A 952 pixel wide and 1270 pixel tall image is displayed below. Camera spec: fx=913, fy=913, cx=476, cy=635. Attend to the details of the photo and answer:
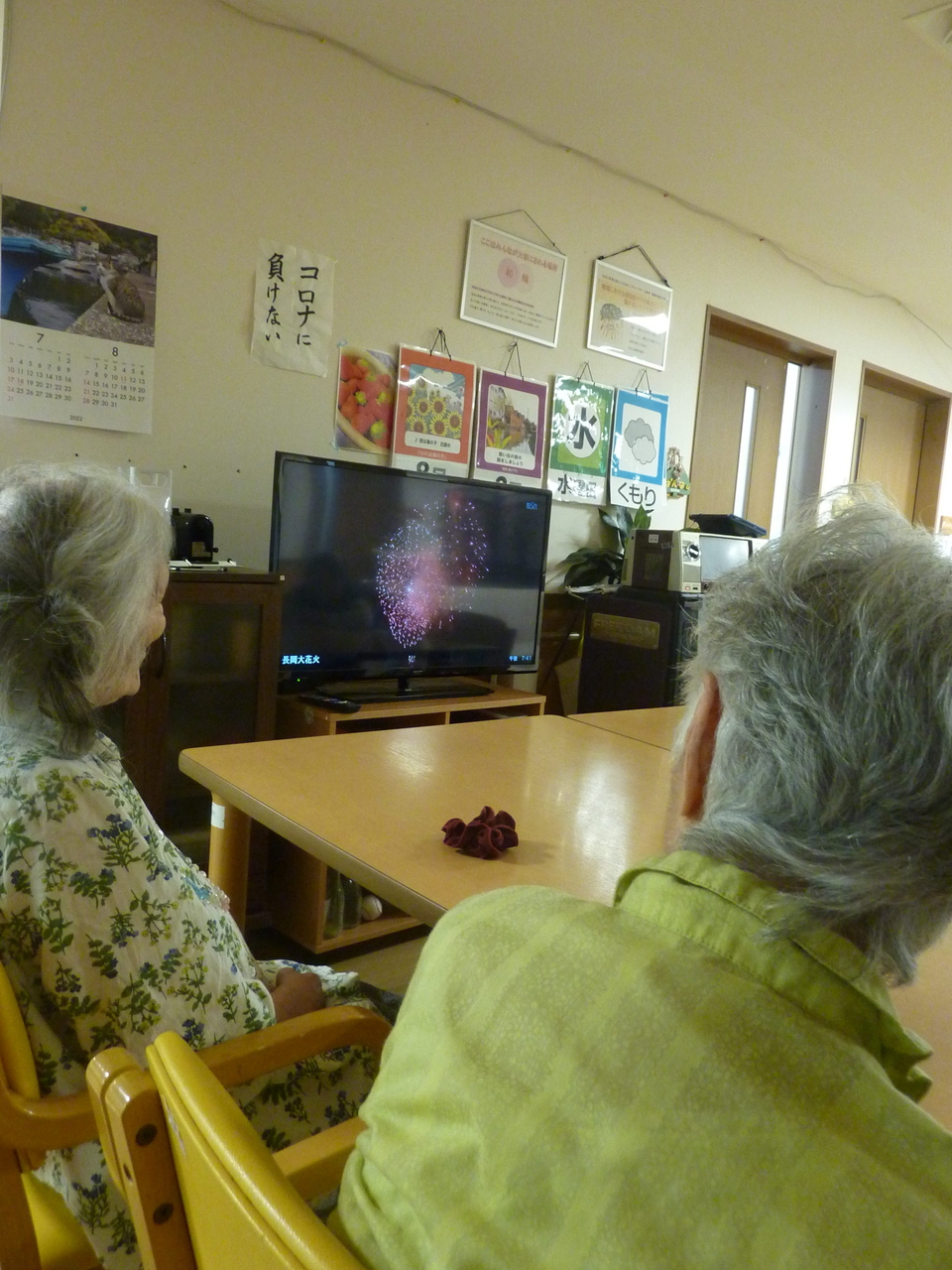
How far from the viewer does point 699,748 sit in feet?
2.12

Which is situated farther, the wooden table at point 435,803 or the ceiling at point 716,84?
the ceiling at point 716,84

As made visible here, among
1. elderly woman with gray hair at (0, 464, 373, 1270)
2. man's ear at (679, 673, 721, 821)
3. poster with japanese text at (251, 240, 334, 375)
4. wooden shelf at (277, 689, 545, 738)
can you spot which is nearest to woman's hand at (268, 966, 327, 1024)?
elderly woman with gray hair at (0, 464, 373, 1270)

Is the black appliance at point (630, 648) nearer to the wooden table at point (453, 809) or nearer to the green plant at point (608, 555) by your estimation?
the green plant at point (608, 555)

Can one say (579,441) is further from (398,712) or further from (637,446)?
(398,712)

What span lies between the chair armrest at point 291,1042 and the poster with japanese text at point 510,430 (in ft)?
8.14

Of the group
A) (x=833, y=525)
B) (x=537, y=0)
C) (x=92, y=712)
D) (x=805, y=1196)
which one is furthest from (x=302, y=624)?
(x=805, y=1196)

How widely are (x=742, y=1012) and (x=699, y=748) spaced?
0.22 metres

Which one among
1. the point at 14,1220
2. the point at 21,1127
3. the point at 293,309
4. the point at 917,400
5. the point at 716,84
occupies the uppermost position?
the point at 716,84

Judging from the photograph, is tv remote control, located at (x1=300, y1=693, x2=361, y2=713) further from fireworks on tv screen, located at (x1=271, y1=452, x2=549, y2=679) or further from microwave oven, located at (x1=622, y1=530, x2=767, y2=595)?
microwave oven, located at (x1=622, y1=530, x2=767, y2=595)

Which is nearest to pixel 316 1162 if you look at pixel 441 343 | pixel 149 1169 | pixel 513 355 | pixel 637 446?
pixel 149 1169

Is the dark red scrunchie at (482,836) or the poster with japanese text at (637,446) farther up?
the poster with japanese text at (637,446)

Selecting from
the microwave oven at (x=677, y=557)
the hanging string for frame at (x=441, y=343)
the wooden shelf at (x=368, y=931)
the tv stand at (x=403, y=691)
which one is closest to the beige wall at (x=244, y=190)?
the hanging string for frame at (x=441, y=343)

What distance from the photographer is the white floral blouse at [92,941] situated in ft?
2.97

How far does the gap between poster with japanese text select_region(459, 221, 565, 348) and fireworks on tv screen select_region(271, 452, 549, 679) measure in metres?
0.69
